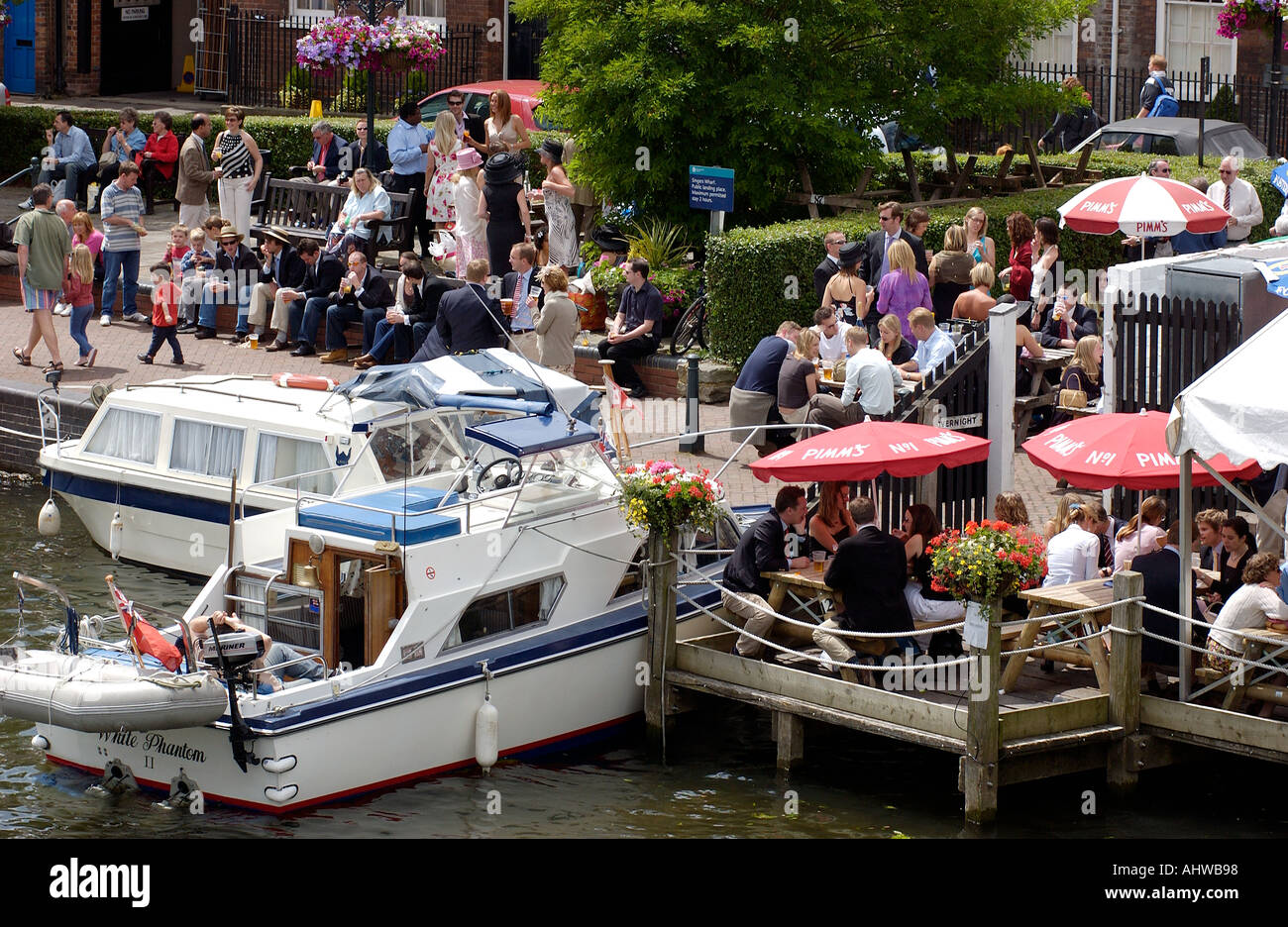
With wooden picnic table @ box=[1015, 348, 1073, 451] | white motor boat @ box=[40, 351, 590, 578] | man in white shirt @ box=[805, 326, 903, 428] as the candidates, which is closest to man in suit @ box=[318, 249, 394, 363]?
white motor boat @ box=[40, 351, 590, 578]

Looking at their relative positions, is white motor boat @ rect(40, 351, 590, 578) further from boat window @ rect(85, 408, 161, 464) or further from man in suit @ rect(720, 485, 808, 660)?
man in suit @ rect(720, 485, 808, 660)

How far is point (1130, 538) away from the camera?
1338cm

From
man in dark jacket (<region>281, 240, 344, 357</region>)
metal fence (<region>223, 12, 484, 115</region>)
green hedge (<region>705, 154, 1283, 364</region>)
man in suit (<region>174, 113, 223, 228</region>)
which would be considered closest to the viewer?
green hedge (<region>705, 154, 1283, 364</region>)

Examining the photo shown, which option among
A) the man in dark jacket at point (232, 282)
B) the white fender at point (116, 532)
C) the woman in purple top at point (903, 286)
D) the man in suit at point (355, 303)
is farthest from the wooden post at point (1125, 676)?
the man in dark jacket at point (232, 282)

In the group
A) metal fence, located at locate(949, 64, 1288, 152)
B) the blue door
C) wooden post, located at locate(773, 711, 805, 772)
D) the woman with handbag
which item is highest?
the blue door

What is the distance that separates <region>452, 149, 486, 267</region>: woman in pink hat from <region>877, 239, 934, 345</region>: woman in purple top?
20.3ft

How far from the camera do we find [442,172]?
78.4 feet

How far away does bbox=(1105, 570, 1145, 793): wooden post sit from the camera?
39.7 ft

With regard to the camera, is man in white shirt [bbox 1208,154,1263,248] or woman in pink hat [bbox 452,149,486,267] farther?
woman in pink hat [bbox 452,149,486,267]

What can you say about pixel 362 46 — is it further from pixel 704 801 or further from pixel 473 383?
pixel 704 801

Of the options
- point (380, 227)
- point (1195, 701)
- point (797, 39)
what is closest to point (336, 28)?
point (380, 227)

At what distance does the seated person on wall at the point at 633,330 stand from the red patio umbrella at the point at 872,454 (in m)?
6.66

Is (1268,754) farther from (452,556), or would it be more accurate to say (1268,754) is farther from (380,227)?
(380,227)
